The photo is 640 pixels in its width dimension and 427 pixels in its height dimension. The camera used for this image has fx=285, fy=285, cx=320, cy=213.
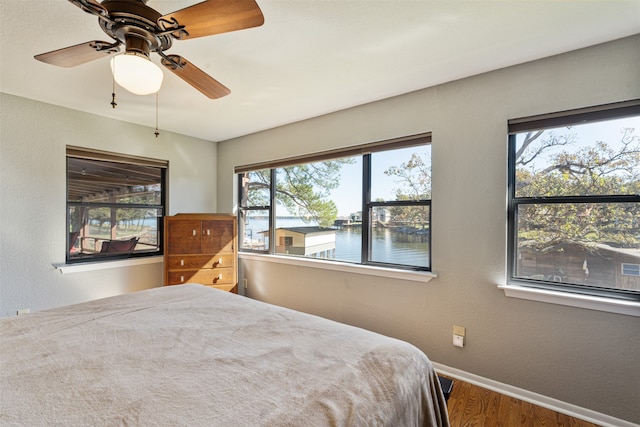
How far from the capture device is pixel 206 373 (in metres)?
0.99

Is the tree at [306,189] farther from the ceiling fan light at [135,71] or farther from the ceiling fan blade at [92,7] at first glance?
the ceiling fan blade at [92,7]

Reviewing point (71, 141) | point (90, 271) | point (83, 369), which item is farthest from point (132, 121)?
point (83, 369)

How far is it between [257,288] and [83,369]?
2723mm

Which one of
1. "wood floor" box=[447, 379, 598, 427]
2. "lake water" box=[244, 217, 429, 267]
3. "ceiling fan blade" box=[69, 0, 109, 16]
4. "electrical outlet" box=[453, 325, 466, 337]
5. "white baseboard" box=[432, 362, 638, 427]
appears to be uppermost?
"ceiling fan blade" box=[69, 0, 109, 16]

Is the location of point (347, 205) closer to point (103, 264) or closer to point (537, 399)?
point (537, 399)

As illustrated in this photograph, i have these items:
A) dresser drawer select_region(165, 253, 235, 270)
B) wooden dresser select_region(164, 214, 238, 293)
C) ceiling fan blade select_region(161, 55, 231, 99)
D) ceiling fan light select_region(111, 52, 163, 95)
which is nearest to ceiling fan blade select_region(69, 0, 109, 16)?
ceiling fan light select_region(111, 52, 163, 95)

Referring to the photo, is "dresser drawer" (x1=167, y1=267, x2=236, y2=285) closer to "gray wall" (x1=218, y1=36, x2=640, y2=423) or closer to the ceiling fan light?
"gray wall" (x1=218, y1=36, x2=640, y2=423)

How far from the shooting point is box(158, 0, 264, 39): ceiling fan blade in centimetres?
109

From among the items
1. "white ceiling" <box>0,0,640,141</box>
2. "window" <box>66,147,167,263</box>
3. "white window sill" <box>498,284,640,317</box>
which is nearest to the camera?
"white ceiling" <box>0,0,640,141</box>

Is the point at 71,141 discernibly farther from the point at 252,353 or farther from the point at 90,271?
the point at 252,353

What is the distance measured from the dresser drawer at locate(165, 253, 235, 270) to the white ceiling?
166cm

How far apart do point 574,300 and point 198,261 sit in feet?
11.1

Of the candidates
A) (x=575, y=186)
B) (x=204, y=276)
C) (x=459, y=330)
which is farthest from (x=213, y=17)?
(x=204, y=276)

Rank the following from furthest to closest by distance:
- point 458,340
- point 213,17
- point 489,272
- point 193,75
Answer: point 458,340 < point 489,272 < point 193,75 < point 213,17
